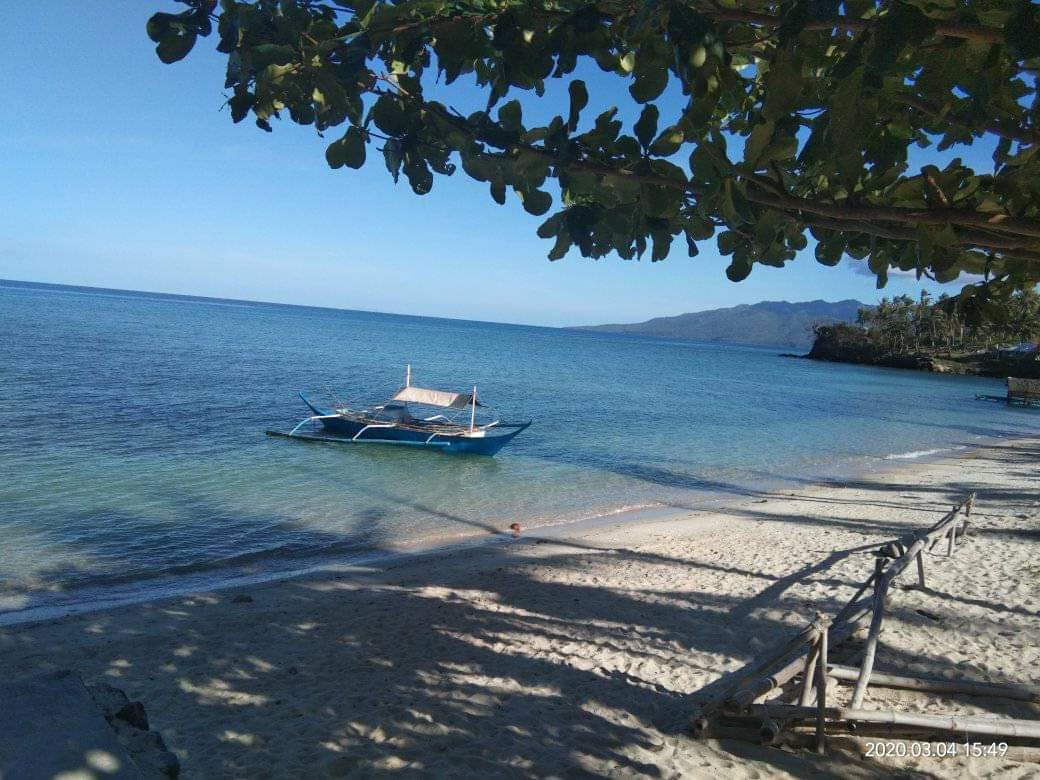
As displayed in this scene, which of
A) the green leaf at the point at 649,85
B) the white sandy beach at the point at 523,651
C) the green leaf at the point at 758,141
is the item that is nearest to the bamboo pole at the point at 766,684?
the white sandy beach at the point at 523,651

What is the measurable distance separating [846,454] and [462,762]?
20.8 metres

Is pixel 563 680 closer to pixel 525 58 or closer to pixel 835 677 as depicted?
pixel 835 677

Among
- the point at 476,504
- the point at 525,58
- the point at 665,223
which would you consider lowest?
the point at 476,504

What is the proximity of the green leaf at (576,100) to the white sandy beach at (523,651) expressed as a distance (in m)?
3.54

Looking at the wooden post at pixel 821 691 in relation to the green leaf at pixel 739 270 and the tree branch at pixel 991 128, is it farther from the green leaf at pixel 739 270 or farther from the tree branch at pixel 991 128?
the tree branch at pixel 991 128

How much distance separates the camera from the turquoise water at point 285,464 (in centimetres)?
Result: 959

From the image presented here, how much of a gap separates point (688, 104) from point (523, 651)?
193 inches

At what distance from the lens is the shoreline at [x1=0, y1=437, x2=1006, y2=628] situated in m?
7.38

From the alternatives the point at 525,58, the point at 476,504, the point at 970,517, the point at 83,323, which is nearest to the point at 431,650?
the point at 525,58

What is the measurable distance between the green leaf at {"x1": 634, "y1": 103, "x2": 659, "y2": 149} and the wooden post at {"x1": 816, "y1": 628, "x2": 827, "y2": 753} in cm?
304

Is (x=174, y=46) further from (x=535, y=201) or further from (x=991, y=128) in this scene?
(x=991, y=128)

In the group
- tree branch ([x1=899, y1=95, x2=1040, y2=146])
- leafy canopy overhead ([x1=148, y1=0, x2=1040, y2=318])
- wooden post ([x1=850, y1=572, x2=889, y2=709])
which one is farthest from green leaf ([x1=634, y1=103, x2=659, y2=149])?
wooden post ([x1=850, y1=572, x2=889, y2=709])

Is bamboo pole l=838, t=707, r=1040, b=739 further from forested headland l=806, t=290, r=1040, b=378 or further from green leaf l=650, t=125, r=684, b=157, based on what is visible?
forested headland l=806, t=290, r=1040, b=378

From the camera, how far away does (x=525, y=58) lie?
1.85 m
